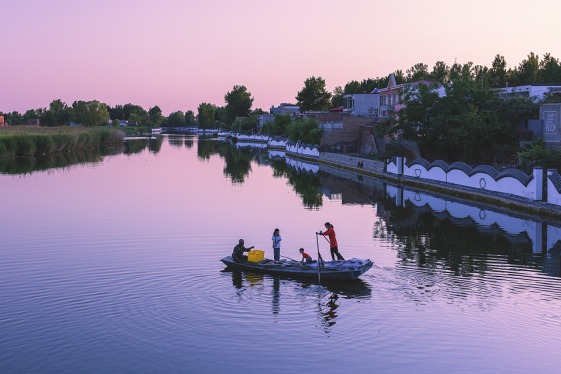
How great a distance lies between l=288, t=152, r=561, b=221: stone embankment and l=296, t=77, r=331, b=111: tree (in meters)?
89.9

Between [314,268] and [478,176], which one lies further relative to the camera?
[478,176]

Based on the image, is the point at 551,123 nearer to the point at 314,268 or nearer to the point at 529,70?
the point at 314,268

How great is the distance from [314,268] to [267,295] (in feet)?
7.36

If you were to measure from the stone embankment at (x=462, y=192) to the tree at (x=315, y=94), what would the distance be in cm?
8986

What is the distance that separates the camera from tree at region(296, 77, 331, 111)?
166250 mm

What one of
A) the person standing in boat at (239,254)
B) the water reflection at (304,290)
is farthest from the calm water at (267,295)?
the person standing in boat at (239,254)

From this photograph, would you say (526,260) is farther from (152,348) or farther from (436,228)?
(152,348)

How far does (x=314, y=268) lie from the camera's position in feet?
72.9

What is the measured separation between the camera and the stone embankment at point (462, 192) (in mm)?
35969

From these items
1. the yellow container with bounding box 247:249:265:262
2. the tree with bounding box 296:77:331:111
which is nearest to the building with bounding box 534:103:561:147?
the yellow container with bounding box 247:249:265:262

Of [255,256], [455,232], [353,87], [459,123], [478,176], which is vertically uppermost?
[353,87]

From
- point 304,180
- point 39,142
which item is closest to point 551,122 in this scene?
point 304,180

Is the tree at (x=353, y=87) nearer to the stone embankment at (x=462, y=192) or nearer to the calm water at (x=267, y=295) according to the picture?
the stone embankment at (x=462, y=192)

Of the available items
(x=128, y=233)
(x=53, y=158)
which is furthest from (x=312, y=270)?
(x=53, y=158)
